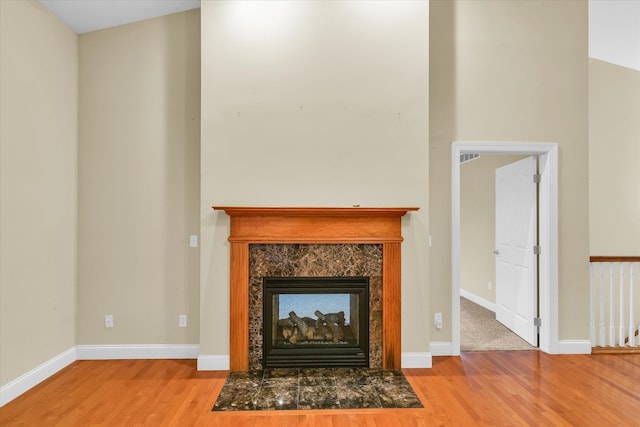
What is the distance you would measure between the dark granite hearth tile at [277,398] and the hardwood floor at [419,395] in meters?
0.08

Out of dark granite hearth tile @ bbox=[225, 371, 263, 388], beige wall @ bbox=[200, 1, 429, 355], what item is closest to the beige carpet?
beige wall @ bbox=[200, 1, 429, 355]

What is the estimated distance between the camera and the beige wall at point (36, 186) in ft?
9.03

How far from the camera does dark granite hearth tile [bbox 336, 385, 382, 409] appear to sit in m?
2.66

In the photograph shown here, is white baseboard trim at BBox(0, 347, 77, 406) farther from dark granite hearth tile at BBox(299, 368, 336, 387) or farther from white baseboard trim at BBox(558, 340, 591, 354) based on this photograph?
white baseboard trim at BBox(558, 340, 591, 354)

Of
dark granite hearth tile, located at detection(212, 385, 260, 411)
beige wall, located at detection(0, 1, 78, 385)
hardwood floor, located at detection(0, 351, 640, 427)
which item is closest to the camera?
hardwood floor, located at detection(0, 351, 640, 427)

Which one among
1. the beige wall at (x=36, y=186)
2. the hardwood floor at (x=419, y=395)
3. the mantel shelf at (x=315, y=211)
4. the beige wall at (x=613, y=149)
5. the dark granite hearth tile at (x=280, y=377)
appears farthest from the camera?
the beige wall at (x=613, y=149)

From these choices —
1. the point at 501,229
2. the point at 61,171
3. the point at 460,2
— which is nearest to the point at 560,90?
the point at 460,2

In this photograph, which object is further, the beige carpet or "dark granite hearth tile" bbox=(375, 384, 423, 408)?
the beige carpet

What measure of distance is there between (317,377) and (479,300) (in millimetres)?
3804

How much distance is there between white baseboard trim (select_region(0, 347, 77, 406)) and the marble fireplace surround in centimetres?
149

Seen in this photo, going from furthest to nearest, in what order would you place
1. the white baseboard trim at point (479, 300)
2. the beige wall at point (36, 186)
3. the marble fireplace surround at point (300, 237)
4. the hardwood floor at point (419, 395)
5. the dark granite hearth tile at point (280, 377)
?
the white baseboard trim at point (479, 300), the marble fireplace surround at point (300, 237), the dark granite hearth tile at point (280, 377), the beige wall at point (36, 186), the hardwood floor at point (419, 395)

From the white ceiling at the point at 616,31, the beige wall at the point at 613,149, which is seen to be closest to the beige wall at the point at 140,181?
the white ceiling at the point at 616,31

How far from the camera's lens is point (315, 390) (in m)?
2.89

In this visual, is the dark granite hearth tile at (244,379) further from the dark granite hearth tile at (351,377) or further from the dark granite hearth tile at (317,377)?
the dark granite hearth tile at (351,377)
